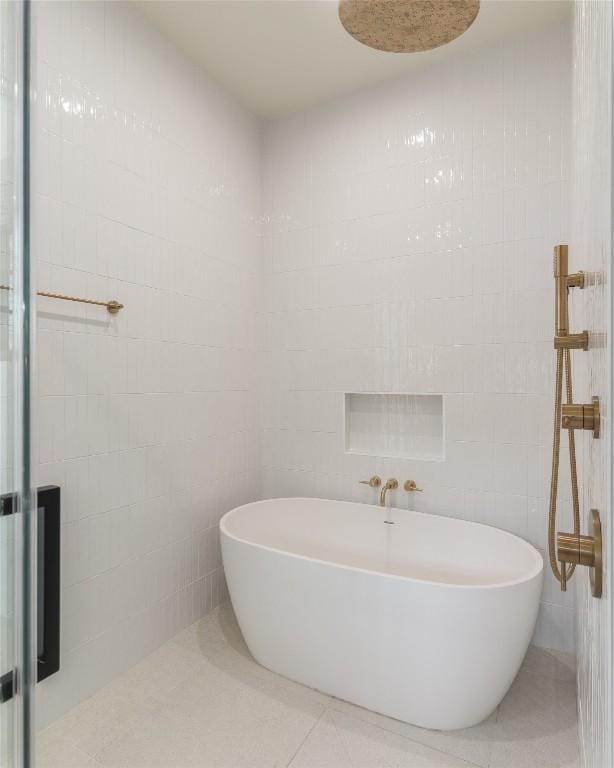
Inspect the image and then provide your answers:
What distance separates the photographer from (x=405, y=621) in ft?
5.74

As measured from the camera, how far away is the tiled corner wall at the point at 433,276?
235 centimetres

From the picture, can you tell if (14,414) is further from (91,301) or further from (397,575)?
(397,575)

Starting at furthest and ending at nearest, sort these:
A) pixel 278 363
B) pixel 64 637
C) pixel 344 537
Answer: pixel 278 363 → pixel 344 537 → pixel 64 637

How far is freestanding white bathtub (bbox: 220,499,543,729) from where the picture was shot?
5.54 feet

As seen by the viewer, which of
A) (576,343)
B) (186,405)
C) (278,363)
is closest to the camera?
(576,343)

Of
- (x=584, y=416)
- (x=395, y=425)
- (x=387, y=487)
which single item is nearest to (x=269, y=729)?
(x=387, y=487)

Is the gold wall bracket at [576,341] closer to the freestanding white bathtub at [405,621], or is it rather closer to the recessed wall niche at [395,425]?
the freestanding white bathtub at [405,621]

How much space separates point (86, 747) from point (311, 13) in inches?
128

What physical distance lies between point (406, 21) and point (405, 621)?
2444mm

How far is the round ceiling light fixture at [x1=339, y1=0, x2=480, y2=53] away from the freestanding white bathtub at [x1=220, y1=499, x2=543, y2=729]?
7.43 feet

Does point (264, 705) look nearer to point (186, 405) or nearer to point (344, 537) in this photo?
point (344, 537)

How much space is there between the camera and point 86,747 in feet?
5.60

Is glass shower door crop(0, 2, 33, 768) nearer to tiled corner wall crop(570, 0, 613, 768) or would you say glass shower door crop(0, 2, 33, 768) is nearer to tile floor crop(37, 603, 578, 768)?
tiled corner wall crop(570, 0, 613, 768)

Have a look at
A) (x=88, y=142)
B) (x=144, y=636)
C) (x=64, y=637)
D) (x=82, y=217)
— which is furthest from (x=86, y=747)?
(x=88, y=142)
